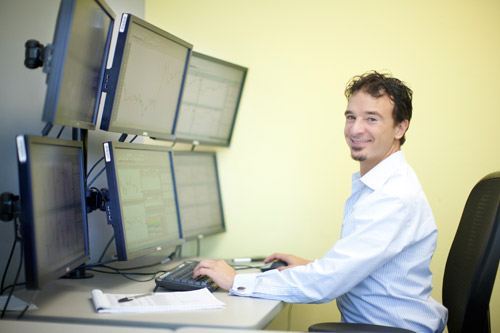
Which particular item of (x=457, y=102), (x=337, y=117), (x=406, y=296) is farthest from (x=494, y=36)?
(x=406, y=296)

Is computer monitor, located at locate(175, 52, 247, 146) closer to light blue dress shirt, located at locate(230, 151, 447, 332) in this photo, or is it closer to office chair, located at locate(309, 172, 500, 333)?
light blue dress shirt, located at locate(230, 151, 447, 332)

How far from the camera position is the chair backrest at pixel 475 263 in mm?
1349

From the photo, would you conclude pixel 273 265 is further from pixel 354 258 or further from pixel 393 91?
pixel 393 91

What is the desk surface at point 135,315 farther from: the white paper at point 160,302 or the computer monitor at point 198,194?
the computer monitor at point 198,194

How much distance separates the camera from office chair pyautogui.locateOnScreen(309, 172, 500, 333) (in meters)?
1.35

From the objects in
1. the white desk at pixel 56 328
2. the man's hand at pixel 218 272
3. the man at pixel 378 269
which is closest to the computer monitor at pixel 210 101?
the man's hand at pixel 218 272

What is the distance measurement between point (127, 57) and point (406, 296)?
112 centimetres

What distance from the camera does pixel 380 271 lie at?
1.58m

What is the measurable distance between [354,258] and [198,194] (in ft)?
3.55

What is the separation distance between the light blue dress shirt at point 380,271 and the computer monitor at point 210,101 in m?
0.96

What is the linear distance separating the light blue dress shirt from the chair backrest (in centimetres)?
8

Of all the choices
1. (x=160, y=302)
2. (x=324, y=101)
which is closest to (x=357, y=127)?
(x=324, y=101)

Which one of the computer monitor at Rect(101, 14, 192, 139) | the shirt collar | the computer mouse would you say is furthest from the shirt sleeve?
A: the computer monitor at Rect(101, 14, 192, 139)

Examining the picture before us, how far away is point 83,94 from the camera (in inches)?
61.0
